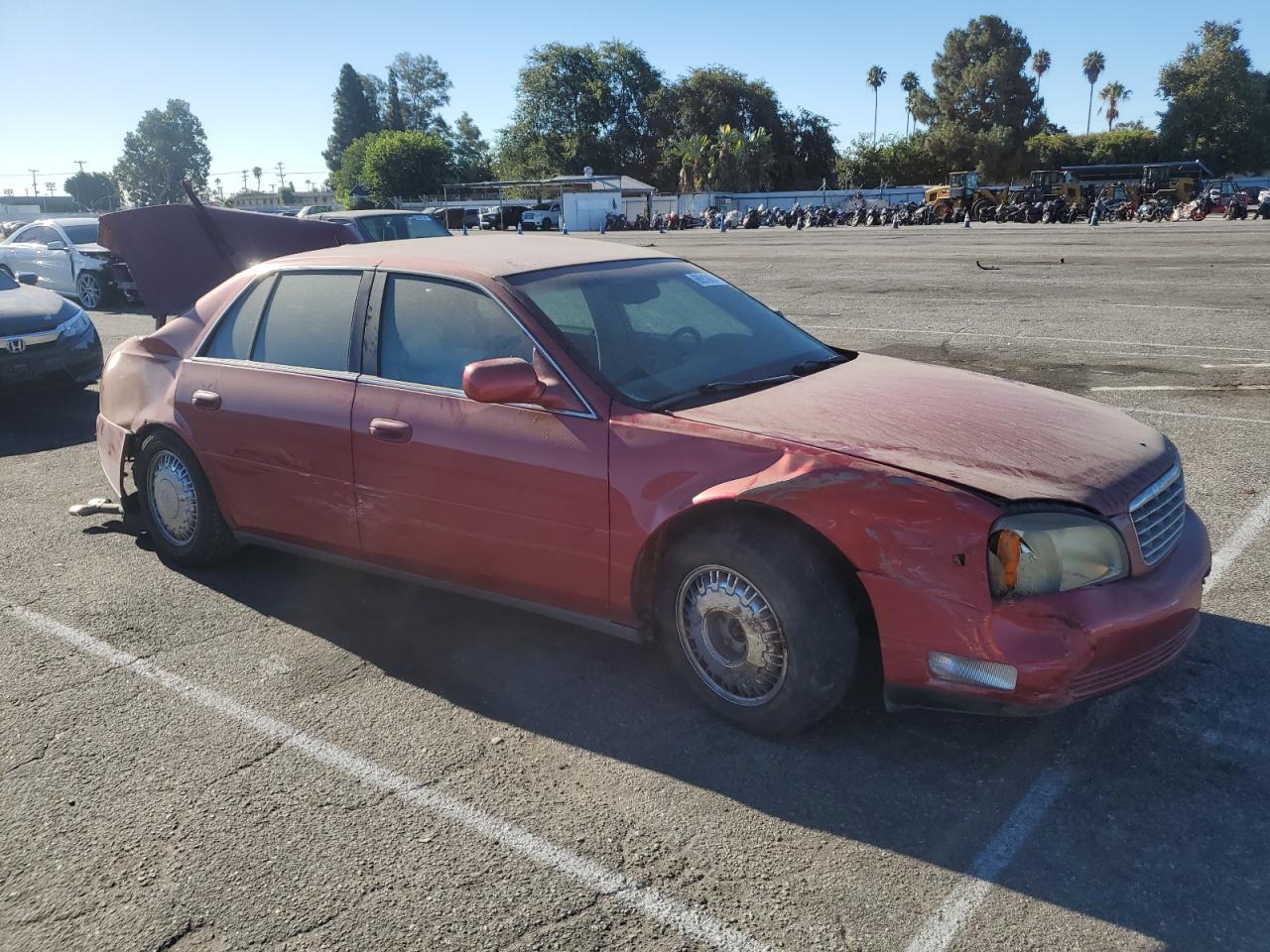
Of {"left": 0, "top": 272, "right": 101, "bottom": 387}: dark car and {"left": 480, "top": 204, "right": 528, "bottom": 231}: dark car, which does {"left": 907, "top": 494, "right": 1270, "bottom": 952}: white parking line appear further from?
{"left": 480, "top": 204, "right": 528, "bottom": 231}: dark car

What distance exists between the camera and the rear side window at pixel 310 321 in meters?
4.25

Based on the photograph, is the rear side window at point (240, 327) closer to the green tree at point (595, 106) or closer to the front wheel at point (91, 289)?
the front wheel at point (91, 289)

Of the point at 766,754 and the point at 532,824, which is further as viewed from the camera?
the point at 766,754

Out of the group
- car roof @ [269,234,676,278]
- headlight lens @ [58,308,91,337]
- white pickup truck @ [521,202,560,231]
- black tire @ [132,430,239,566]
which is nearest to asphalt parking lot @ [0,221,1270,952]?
black tire @ [132,430,239,566]

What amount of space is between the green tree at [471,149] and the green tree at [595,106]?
12.7m

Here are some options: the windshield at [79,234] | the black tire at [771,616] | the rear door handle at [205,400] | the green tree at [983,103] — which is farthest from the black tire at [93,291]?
the green tree at [983,103]

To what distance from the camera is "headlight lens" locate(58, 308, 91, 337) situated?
927 cm

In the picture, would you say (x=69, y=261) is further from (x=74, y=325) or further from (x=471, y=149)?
(x=471, y=149)

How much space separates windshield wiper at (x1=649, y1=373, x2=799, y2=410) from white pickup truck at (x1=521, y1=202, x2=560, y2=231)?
183 ft

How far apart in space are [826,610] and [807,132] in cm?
9883

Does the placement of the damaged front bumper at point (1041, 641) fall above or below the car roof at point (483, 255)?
below

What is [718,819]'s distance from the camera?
2.90 meters

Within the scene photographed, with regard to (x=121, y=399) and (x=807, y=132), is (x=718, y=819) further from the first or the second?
(x=807, y=132)

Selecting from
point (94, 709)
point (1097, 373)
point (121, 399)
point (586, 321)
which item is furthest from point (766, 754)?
point (1097, 373)
